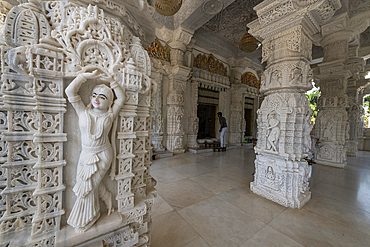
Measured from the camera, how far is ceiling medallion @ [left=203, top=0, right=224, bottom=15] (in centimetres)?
379

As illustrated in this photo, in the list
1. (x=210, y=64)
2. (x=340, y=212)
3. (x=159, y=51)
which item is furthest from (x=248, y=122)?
(x=340, y=212)

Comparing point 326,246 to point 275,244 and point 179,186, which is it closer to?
point 275,244

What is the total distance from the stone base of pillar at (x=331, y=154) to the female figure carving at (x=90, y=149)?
20.7 ft

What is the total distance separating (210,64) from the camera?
6.51 meters

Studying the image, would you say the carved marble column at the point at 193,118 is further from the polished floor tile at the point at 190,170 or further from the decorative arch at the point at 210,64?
the polished floor tile at the point at 190,170

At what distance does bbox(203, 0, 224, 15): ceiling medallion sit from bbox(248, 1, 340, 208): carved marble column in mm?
1658

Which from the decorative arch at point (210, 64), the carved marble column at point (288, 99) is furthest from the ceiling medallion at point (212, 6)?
the decorative arch at point (210, 64)

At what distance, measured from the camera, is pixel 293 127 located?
2400 millimetres

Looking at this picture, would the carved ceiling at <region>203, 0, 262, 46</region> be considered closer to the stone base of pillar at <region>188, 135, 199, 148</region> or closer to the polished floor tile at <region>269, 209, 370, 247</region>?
the stone base of pillar at <region>188, 135, 199, 148</region>

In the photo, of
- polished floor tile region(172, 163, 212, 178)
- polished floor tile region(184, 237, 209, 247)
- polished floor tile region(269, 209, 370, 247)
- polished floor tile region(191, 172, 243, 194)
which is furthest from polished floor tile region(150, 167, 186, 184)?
polished floor tile region(269, 209, 370, 247)

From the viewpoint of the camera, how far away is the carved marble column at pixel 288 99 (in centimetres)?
235

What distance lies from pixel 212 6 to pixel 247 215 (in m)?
4.90

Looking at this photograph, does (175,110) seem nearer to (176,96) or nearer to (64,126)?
(176,96)

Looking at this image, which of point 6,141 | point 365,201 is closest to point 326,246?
point 365,201
